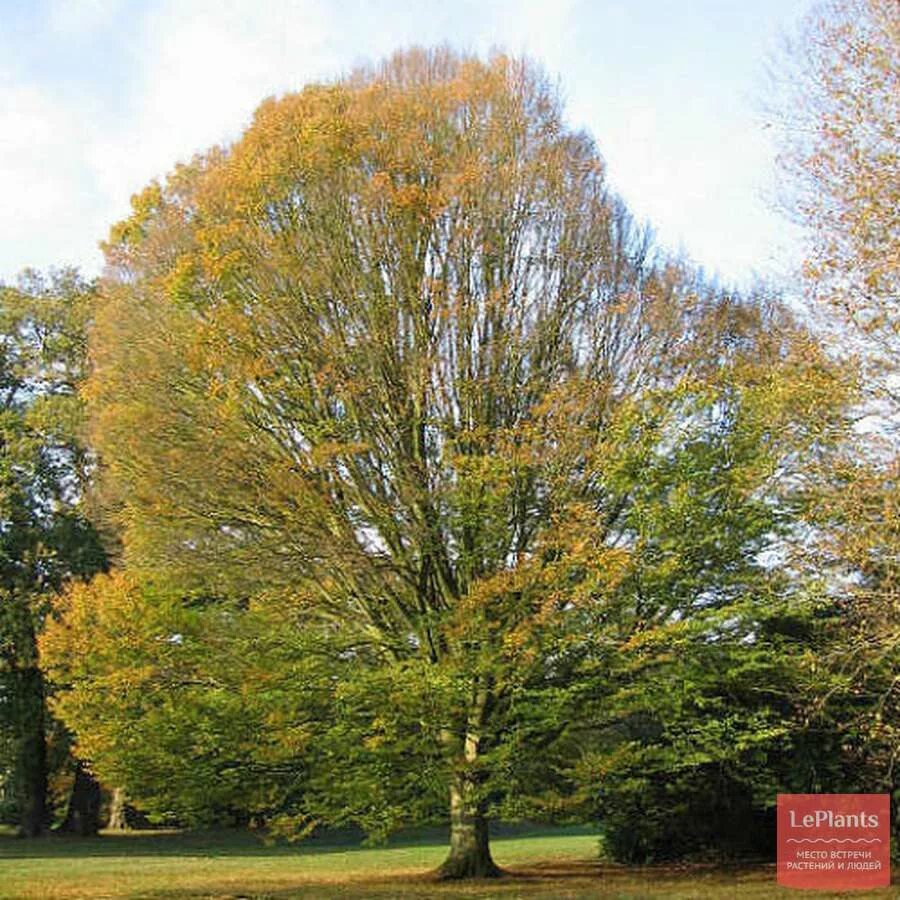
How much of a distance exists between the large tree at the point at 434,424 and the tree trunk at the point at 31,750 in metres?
16.5

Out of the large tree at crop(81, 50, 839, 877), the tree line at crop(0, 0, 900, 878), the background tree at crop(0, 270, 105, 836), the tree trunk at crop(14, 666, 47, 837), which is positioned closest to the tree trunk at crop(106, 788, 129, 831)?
the tree trunk at crop(14, 666, 47, 837)

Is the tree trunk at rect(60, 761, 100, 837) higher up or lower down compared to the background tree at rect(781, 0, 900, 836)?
lower down

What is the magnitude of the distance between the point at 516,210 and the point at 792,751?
10.7 meters

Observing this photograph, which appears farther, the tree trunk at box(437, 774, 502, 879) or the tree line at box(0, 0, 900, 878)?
the tree trunk at box(437, 774, 502, 879)

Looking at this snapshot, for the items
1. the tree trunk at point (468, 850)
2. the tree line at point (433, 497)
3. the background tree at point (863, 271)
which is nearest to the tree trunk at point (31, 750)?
the tree line at point (433, 497)

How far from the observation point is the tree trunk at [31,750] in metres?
33.1

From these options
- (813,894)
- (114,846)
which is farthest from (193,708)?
(114,846)

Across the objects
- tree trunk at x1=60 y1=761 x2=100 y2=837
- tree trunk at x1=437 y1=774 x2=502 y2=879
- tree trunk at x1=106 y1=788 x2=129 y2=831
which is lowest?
tree trunk at x1=106 y1=788 x2=129 y2=831

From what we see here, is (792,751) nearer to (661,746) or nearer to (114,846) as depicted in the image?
(661,746)

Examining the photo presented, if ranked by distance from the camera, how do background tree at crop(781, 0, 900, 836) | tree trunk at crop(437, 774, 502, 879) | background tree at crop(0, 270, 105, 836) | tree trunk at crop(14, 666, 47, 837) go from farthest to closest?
tree trunk at crop(14, 666, 47, 837), background tree at crop(0, 270, 105, 836), tree trunk at crop(437, 774, 502, 879), background tree at crop(781, 0, 900, 836)

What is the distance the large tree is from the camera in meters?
17.3

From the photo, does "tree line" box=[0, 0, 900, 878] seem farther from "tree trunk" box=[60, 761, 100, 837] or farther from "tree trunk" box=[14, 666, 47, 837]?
"tree trunk" box=[60, 761, 100, 837]

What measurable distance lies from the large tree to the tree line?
0.18ft

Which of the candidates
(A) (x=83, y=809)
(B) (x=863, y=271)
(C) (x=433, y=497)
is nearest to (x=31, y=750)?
(A) (x=83, y=809)
